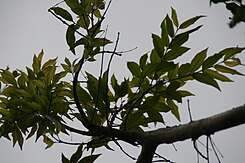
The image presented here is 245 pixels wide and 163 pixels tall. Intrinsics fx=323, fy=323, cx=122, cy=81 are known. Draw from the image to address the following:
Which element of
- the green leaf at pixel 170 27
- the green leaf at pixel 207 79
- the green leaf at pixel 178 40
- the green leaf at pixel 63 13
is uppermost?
the green leaf at pixel 63 13

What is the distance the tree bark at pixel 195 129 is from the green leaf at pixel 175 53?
Answer: 111 mm

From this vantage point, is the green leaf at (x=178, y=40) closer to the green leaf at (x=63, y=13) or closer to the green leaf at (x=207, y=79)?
the green leaf at (x=207, y=79)

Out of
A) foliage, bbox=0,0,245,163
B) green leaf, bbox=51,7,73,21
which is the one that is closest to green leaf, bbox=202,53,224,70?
foliage, bbox=0,0,245,163

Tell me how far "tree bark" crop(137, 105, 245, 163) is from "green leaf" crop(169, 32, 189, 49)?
121 millimetres

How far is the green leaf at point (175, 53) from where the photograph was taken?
0.42 m

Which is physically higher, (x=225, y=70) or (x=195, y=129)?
(x=225, y=70)

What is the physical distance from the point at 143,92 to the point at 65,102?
0.13 meters

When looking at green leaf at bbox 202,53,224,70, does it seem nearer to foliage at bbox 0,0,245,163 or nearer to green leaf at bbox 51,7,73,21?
foliage at bbox 0,0,245,163

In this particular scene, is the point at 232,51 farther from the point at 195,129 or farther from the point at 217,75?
the point at 195,129

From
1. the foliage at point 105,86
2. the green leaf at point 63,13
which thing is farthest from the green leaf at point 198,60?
the green leaf at point 63,13

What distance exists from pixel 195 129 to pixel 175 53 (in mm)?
158

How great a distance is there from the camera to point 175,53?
1.37ft

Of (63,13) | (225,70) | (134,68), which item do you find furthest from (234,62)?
(63,13)

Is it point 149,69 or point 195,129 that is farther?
point 149,69
